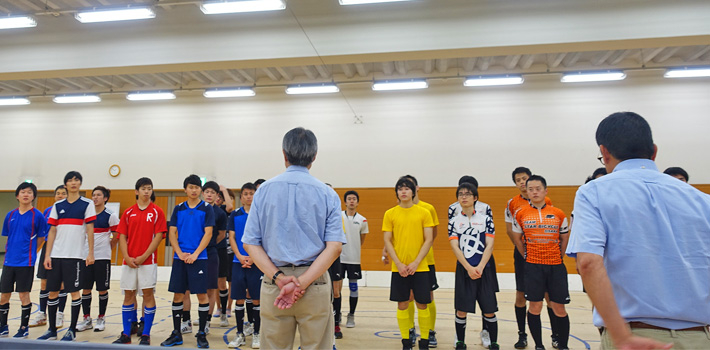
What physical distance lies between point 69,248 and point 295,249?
13.1 ft

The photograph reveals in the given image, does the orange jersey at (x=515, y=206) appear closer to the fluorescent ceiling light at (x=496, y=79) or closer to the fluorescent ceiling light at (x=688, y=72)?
the fluorescent ceiling light at (x=496, y=79)

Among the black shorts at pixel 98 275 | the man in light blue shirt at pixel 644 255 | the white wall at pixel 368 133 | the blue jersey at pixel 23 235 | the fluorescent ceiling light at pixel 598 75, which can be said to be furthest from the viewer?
the white wall at pixel 368 133

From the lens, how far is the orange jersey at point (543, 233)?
3811mm

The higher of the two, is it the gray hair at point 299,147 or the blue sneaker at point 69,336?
the gray hair at point 299,147

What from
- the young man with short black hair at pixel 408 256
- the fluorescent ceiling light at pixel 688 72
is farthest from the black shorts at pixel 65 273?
the fluorescent ceiling light at pixel 688 72

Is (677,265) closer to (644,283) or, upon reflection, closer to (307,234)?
(644,283)

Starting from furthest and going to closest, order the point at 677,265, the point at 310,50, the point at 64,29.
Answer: the point at 64,29, the point at 310,50, the point at 677,265

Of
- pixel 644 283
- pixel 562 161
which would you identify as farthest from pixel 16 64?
pixel 562 161

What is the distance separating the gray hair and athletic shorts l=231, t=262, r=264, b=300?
91.2 inches

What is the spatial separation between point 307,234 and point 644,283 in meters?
1.53

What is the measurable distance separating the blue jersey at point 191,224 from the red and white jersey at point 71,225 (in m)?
1.30

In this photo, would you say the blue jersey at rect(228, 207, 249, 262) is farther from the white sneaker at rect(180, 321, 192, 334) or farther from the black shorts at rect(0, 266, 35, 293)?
the black shorts at rect(0, 266, 35, 293)

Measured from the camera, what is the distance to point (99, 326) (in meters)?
4.80

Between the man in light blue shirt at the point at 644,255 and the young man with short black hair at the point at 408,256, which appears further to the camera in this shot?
the young man with short black hair at the point at 408,256
